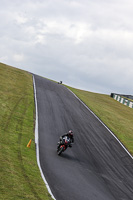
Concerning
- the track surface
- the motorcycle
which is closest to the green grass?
the track surface

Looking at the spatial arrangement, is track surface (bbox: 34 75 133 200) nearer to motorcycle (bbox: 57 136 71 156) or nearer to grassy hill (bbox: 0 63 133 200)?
motorcycle (bbox: 57 136 71 156)

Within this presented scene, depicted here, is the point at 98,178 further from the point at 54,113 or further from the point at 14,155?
the point at 54,113

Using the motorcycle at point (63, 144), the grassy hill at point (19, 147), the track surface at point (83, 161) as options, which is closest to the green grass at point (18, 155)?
the grassy hill at point (19, 147)

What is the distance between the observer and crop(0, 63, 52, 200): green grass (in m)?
9.75

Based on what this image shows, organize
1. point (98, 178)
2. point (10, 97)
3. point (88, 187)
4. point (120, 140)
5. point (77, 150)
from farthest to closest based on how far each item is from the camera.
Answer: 1. point (10, 97)
2. point (120, 140)
3. point (77, 150)
4. point (98, 178)
5. point (88, 187)

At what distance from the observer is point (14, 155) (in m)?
13.4

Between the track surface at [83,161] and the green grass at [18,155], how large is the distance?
706 millimetres

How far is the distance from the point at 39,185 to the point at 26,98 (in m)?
18.6

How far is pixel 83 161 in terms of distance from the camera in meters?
16.7

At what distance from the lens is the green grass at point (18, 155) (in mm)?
9750

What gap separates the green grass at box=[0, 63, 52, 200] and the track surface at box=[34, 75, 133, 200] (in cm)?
71

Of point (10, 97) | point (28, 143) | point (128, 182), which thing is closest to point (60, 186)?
point (28, 143)

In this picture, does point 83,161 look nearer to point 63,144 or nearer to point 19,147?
point 63,144

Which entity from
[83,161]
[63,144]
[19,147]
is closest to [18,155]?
[19,147]
